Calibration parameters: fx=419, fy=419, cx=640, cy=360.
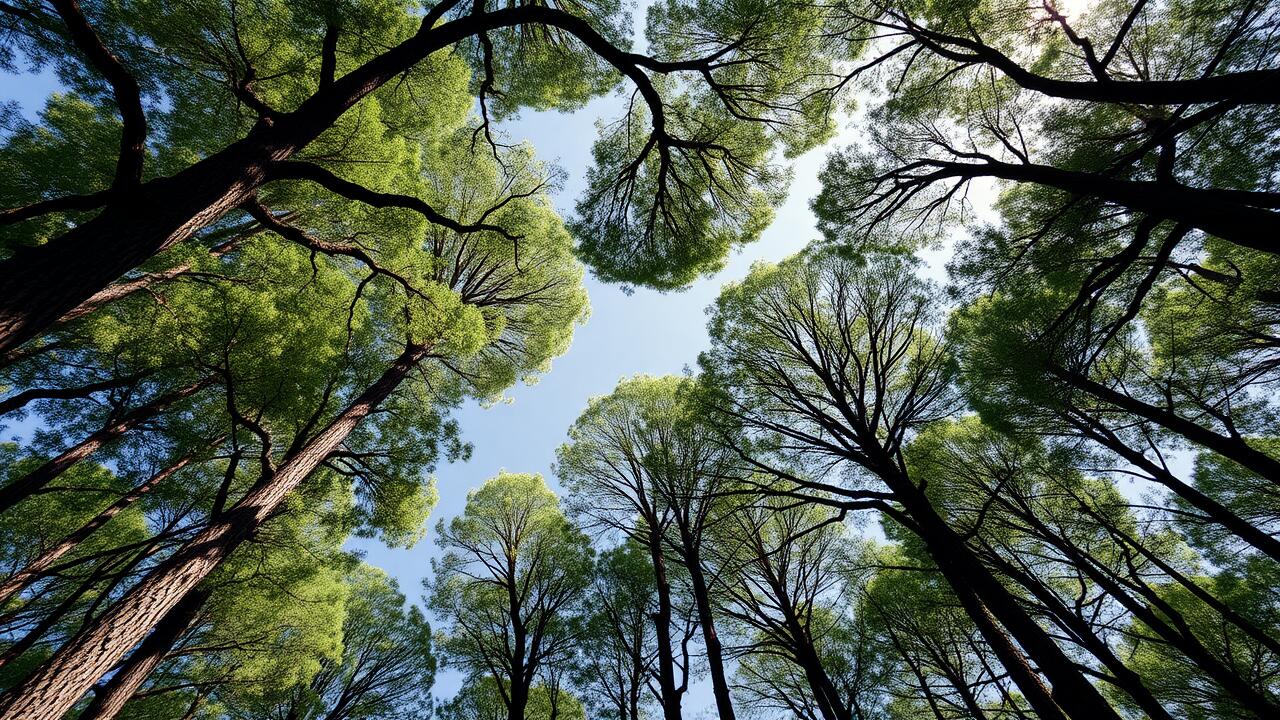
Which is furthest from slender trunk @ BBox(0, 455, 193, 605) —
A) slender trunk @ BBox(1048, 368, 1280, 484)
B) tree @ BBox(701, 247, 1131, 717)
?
slender trunk @ BBox(1048, 368, 1280, 484)

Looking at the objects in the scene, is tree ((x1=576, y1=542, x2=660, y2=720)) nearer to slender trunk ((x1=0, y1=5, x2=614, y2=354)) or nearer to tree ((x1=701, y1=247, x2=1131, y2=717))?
tree ((x1=701, y1=247, x2=1131, y2=717))

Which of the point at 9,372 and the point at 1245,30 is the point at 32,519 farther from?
the point at 1245,30

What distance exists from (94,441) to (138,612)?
526 centimetres

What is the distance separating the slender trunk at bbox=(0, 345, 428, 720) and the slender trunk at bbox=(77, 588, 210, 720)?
7.20ft

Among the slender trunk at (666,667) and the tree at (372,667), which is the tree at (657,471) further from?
the tree at (372,667)

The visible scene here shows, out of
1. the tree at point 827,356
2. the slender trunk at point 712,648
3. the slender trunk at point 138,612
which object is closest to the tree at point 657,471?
the slender trunk at point 712,648

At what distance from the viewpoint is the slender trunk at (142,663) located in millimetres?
5441

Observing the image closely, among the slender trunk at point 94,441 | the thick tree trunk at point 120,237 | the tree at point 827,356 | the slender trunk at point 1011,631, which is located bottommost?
the slender trunk at point 1011,631

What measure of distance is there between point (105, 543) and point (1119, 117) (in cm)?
2021

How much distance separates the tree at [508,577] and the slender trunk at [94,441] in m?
6.80

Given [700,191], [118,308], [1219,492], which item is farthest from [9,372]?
[1219,492]

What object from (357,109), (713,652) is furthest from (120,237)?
(713,652)

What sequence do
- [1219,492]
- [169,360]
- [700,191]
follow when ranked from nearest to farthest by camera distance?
[169,360], [700,191], [1219,492]

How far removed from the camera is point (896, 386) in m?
8.34
